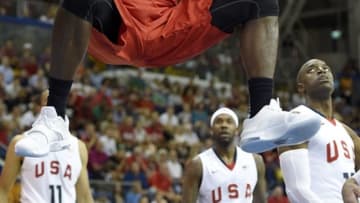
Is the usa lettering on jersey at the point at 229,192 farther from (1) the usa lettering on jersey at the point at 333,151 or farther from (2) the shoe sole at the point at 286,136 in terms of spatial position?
(2) the shoe sole at the point at 286,136

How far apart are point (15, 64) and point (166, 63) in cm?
1143

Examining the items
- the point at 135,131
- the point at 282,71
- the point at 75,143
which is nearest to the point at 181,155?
the point at 135,131

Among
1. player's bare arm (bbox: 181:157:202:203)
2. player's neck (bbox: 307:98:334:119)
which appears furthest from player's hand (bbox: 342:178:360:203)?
player's bare arm (bbox: 181:157:202:203)

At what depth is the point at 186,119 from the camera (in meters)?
15.4

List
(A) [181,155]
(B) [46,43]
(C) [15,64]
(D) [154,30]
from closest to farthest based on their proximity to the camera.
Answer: (D) [154,30] < (A) [181,155] < (C) [15,64] < (B) [46,43]

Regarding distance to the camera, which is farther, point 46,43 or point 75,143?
point 46,43

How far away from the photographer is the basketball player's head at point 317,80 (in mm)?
6152

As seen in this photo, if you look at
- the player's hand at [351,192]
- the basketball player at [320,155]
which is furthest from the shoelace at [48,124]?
the basketball player at [320,155]

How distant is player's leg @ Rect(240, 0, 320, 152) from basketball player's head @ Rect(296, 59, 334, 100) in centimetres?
298

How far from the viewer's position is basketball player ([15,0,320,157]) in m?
3.09

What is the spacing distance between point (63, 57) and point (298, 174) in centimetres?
330

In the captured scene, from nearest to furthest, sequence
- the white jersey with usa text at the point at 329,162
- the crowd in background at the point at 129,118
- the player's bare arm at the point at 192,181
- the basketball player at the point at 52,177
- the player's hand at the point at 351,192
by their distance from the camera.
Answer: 1. the player's hand at the point at 351,192
2. the white jersey with usa text at the point at 329,162
3. the basketball player at the point at 52,177
4. the player's bare arm at the point at 192,181
5. the crowd in background at the point at 129,118

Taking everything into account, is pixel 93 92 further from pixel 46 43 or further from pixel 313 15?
pixel 313 15

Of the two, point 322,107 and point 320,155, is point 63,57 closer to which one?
point 320,155
